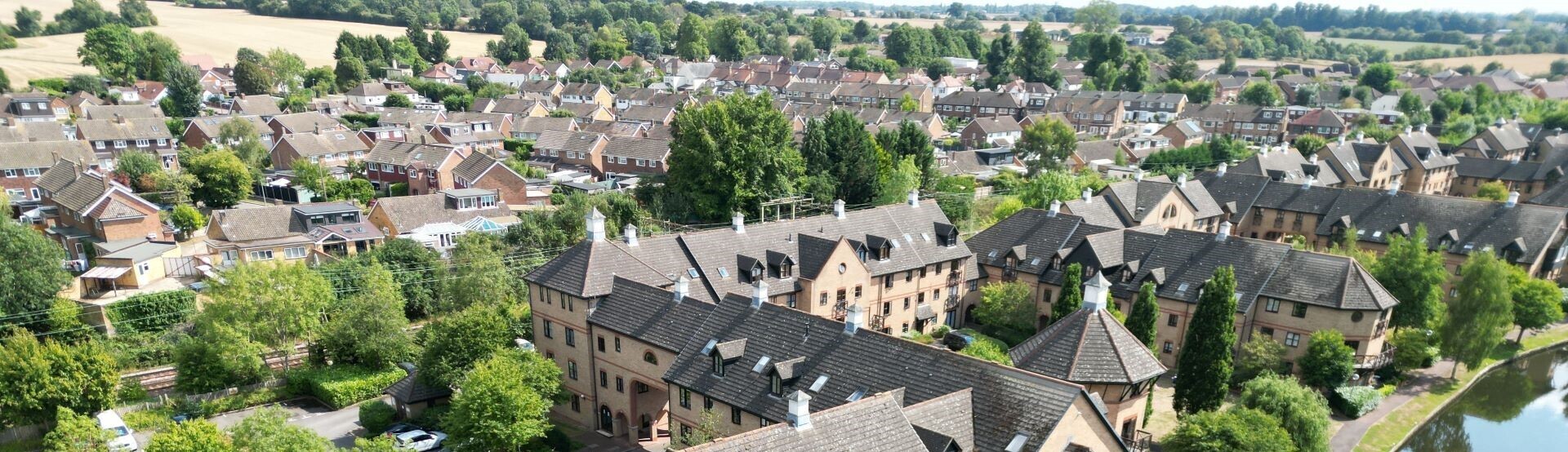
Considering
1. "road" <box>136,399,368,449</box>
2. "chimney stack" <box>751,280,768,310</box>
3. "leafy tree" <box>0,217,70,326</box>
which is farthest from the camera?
"leafy tree" <box>0,217,70,326</box>

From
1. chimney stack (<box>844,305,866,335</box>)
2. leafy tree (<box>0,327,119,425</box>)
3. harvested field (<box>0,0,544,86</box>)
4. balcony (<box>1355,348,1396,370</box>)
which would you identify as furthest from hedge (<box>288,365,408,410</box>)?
harvested field (<box>0,0,544,86</box>)

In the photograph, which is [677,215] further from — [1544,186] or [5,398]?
[1544,186]

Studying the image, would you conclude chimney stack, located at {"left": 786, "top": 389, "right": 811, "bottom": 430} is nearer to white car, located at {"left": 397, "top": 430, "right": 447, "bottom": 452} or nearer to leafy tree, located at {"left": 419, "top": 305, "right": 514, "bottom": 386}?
leafy tree, located at {"left": 419, "top": 305, "right": 514, "bottom": 386}

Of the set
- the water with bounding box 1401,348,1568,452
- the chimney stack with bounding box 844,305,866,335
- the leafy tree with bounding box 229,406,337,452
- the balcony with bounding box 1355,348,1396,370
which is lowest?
the water with bounding box 1401,348,1568,452

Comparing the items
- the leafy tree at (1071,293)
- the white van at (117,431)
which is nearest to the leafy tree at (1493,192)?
the leafy tree at (1071,293)

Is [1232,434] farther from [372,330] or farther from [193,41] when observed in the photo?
[193,41]

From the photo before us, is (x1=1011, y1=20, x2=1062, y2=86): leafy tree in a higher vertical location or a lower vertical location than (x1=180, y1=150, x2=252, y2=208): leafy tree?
higher

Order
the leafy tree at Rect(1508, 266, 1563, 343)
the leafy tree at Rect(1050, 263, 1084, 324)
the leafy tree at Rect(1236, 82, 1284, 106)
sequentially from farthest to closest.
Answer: the leafy tree at Rect(1236, 82, 1284, 106) < the leafy tree at Rect(1508, 266, 1563, 343) < the leafy tree at Rect(1050, 263, 1084, 324)
